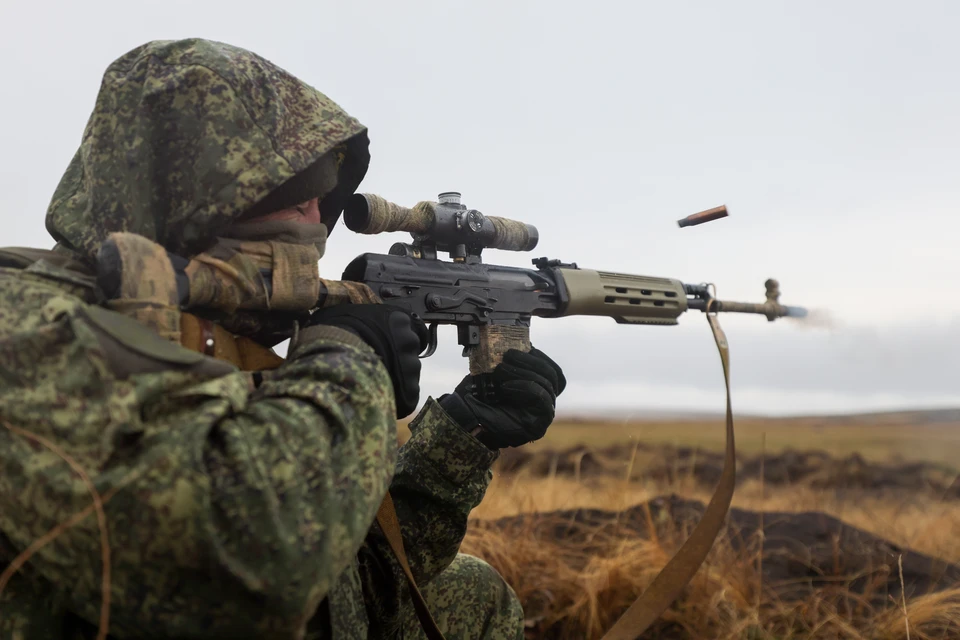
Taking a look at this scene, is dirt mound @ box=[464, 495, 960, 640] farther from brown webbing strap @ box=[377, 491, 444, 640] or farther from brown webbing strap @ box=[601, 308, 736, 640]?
brown webbing strap @ box=[377, 491, 444, 640]

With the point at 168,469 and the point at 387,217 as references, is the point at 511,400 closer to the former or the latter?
the point at 387,217

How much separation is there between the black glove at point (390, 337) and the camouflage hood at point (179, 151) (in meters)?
0.37

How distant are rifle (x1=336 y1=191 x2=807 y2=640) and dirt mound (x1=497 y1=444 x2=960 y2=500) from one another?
5.37 feet

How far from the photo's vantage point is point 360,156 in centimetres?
270

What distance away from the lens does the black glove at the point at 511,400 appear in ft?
8.84

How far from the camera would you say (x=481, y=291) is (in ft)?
10.6

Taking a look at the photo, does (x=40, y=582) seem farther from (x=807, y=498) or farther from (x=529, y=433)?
(x=807, y=498)

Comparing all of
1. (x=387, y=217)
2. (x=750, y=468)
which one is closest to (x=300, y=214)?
(x=387, y=217)

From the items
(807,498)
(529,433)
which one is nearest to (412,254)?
(529,433)

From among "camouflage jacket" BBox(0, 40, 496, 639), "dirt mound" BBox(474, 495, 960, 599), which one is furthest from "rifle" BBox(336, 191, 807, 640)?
"dirt mound" BBox(474, 495, 960, 599)

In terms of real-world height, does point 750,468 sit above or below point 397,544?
below

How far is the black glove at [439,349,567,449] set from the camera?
2693mm

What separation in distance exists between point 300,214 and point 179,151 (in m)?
0.38

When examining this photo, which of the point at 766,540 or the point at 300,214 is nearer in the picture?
the point at 300,214
